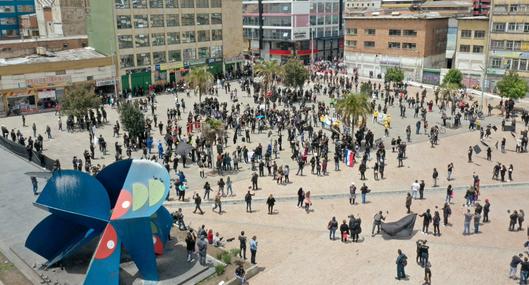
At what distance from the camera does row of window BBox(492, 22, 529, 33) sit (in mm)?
57469

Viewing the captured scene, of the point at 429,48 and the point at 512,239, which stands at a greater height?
the point at 429,48

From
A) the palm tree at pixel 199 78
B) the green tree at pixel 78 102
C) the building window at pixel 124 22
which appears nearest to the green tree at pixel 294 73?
the palm tree at pixel 199 78

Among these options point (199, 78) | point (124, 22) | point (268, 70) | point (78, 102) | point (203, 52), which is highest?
point (124, 22)

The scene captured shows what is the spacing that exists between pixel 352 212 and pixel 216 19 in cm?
5132

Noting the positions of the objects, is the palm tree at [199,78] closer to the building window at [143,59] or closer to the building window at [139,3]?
the building window at [143,59]

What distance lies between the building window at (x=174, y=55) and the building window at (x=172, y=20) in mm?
3370

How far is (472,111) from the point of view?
1785 inches

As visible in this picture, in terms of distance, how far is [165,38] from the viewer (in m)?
64.8

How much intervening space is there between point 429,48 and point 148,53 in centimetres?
3723

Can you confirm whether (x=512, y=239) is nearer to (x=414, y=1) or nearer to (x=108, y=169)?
(x=108, y=169)

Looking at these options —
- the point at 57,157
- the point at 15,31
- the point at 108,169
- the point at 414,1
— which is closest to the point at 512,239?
the point at 108,169

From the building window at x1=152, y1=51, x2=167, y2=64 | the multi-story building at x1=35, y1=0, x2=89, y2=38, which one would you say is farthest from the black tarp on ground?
the multi-story building at x1=35, y1=0, x2=89, y2=38

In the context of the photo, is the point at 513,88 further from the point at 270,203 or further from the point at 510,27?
the point at 270,203

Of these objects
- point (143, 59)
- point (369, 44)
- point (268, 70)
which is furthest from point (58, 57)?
point (369, 44)
